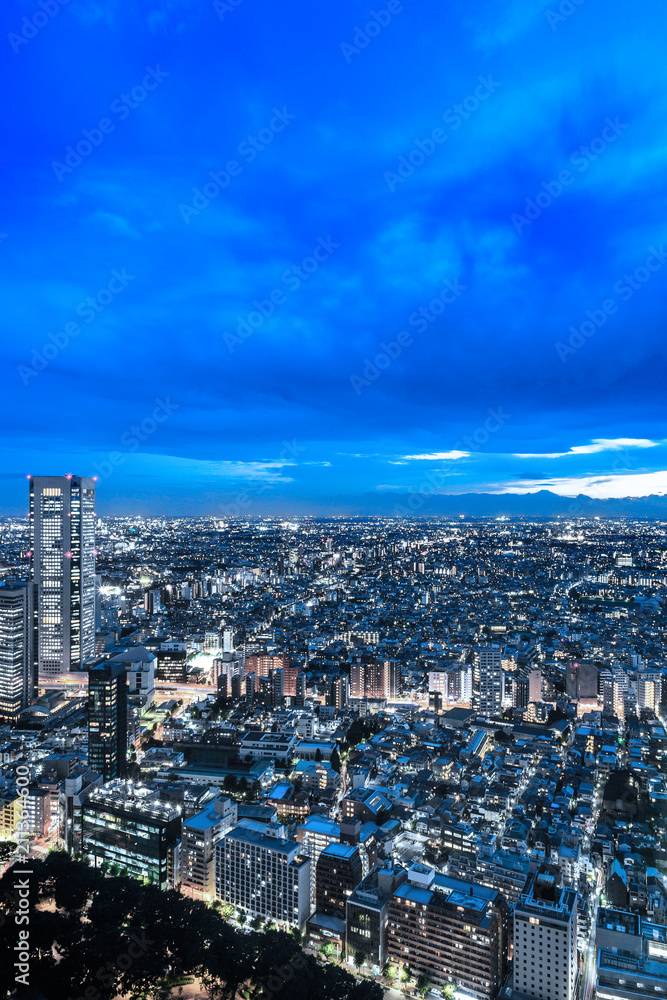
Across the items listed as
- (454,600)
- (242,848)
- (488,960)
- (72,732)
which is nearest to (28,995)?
(242,848)

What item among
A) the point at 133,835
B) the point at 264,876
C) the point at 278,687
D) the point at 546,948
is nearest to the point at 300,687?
the point at 278,687

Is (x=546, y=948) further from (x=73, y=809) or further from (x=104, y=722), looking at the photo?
(x=104, y=722)

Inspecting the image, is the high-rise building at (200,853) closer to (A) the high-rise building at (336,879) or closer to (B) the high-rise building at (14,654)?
(A) the high-rise building at (336,879)

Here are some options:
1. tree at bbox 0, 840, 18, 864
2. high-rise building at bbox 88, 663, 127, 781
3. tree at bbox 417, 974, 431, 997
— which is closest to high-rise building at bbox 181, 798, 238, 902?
tree at bbox 0, 840, 18, 864

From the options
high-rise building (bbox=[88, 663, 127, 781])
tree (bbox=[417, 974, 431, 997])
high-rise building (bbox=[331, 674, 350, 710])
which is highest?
high-rise building (bbox=[88, 663, 127, 781])

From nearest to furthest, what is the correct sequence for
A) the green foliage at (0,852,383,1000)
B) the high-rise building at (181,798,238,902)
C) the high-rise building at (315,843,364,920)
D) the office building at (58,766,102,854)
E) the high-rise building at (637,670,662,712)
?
1. the green foliage at (0,852,383,1000)
2. the high-rise building at (315,843,364,920)
3. the high-rise building at (181,798,238,902)
4. the office building at (58,766,102,854)
5. the high-rise building at (637,670,662,712)

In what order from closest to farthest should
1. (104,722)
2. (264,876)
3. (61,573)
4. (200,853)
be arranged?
(264,876)
(200,853)
(104,722)
(61,573)

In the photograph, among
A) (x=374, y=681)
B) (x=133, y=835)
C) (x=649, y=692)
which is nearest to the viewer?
(x=133, y=835)

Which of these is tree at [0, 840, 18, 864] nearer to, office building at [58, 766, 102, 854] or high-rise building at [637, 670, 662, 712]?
office building at [58, 766, 102, 854]

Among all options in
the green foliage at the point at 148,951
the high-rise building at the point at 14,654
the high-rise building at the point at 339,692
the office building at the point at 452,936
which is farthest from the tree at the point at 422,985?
the high-rise building at the point at 14,654
